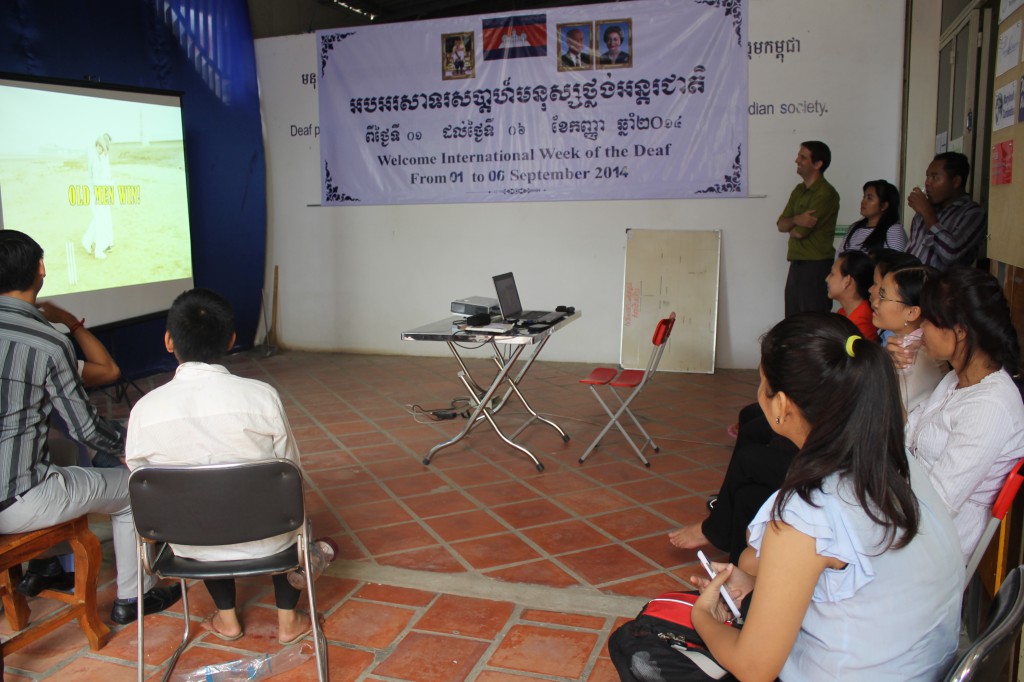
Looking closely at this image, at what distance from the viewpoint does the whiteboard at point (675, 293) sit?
5965mm

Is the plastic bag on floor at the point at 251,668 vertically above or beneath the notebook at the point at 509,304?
beneath

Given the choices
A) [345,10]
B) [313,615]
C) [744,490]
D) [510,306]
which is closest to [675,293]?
[510,306]

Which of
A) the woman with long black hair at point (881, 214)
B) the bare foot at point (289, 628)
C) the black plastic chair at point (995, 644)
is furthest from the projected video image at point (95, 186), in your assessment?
the black plastic chair at point (995, 644)

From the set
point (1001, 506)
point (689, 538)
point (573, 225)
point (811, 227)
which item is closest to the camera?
point (1001, 506)

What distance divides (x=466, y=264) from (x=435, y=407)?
70.9 inches

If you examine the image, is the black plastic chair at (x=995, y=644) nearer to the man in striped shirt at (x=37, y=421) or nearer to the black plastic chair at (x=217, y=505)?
the black plastic chair at (x=217, y=505)

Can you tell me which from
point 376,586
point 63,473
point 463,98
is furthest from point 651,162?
point 63,473

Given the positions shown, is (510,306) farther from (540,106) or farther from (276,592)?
(540,106)

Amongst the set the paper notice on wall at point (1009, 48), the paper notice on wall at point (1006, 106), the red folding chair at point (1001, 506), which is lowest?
the red folding chair at point (1001, 506)

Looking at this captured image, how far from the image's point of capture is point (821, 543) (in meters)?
1.24

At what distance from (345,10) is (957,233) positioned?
704 cm

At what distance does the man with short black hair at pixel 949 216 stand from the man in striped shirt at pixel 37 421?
11.5ft

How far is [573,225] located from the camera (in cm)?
629

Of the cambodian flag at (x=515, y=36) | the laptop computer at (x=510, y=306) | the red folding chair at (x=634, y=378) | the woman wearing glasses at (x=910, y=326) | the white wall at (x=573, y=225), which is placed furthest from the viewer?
the cambodian flag at (x=515, y=36)
